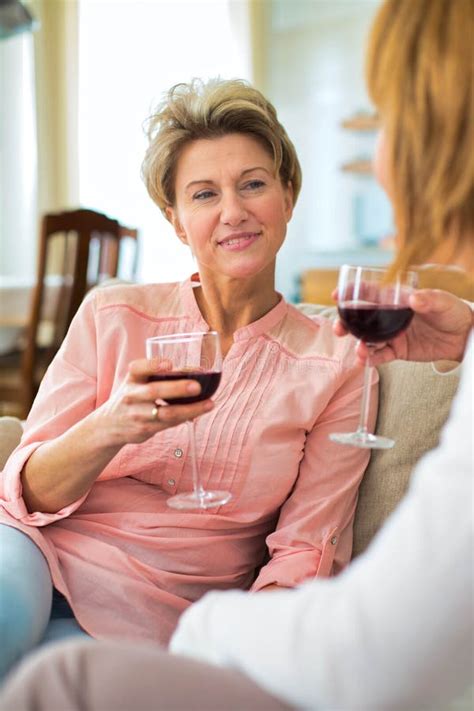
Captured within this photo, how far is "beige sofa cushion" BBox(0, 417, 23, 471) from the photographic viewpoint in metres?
1.70

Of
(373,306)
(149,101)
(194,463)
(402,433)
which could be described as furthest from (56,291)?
(373,306)

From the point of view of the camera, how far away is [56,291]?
14.1 feet

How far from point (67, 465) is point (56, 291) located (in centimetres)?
300

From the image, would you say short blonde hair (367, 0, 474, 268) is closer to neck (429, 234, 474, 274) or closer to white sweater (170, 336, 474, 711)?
neck (429, 234, 474, 274)

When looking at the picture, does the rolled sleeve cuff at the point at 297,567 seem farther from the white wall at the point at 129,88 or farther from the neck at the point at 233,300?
the white wall at the point at 129,88

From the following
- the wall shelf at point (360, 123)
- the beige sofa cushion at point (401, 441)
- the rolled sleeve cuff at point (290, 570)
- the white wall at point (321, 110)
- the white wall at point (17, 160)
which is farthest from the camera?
the white wall at point (321, 110)

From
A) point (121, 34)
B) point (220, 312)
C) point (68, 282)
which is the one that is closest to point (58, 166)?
point (121, 34)

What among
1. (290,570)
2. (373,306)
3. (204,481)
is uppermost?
(373,306)

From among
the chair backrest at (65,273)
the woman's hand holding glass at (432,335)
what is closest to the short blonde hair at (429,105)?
the woman's hand holding glass at (432,335)

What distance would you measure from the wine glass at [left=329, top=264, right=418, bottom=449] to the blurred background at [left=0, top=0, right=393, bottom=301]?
3.97m

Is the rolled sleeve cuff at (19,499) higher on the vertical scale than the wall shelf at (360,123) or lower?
lower

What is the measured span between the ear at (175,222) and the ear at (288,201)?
0.67ft

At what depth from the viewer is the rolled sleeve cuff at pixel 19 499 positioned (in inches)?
57.3

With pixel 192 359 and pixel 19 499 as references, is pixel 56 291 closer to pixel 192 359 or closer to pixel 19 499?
pixel 19 499
